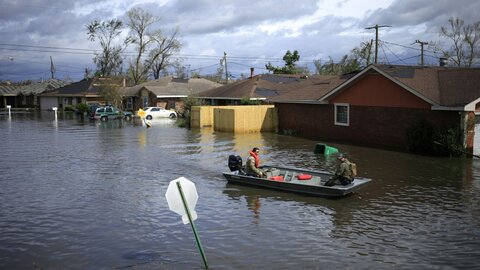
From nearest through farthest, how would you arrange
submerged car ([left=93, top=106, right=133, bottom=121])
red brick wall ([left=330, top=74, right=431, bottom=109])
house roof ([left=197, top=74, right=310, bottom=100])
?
red brick wall ([left=330, top=74, right=431, bottom=109])
house roof ([left=197, top=74, right=310, bottom=100])
submerged car ([left=93, top=106, right=133, bottom=121])

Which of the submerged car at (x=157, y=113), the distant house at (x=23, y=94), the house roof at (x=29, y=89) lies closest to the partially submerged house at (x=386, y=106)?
the submerged car at (x=157, y=113)

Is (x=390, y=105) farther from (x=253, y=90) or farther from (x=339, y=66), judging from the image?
(x=339, y=66)

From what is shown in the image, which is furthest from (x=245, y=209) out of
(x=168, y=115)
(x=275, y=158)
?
(x=168, y=115)

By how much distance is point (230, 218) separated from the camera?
46.5 ft

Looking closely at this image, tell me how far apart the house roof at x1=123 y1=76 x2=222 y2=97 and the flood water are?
1472 inches

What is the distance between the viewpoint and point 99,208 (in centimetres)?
1545

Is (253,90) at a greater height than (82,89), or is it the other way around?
(82,89)

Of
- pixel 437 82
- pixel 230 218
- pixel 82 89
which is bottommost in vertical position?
pixel 230 218

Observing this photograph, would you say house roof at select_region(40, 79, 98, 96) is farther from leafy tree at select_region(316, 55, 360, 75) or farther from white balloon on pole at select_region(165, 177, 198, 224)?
white balloon on pole at select_region(165, 177, 198, 224)

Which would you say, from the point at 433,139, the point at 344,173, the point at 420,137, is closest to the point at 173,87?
the point at 420,137

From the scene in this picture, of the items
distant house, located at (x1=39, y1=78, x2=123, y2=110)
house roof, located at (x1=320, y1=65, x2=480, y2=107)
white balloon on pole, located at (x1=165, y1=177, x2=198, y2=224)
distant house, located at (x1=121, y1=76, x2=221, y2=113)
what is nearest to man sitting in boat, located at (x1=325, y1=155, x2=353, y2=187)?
white balloon on pole, located at (x1=165, y1=177, x2=198, y2=224)

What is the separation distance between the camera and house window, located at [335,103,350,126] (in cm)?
3127

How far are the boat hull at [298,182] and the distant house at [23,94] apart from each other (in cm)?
7803

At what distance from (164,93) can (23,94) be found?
40.9 m
